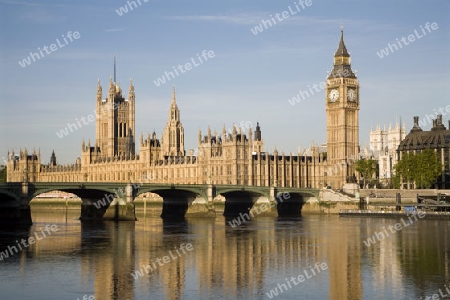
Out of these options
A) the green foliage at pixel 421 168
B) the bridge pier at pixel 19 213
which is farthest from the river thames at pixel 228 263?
the green foliage at pixel 421 168

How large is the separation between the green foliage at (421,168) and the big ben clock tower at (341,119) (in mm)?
12815

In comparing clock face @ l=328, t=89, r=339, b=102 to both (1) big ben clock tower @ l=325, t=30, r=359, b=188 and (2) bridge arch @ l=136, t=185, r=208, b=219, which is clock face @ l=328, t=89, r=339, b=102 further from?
(2) bridge arch @ l=136, t=185, r=208, b=219

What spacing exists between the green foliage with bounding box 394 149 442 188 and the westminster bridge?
13.8m

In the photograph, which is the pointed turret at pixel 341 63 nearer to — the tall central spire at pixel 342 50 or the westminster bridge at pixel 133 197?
the tall central spire at pixel 342 50

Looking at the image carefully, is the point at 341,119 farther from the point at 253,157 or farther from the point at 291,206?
the point at 291,206

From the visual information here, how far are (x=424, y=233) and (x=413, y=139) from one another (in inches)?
2357

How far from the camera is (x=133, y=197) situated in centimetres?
8900

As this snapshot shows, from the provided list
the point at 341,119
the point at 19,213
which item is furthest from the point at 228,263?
the point at 341,119

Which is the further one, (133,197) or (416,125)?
(416,125)

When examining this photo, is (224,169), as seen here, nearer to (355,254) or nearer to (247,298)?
(355,254)

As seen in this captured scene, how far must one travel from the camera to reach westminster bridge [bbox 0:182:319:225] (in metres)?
81.5

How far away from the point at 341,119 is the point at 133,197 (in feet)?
153

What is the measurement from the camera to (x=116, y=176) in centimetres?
15275

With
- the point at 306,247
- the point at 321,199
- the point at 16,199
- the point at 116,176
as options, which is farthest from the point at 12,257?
the point at 116,176
